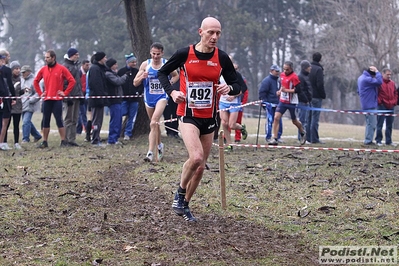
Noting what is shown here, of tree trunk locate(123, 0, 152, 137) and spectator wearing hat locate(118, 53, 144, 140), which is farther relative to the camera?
tree trunk locate(123, 0, 152, 137)

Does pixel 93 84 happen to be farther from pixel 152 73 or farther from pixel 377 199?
pixel 377 199

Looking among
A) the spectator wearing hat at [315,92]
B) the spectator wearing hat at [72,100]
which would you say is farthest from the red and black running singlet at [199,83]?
the spectator wearing hat at [315,92]

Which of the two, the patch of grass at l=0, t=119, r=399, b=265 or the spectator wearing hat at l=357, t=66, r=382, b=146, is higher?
the spectator wearing hat at l=357, t=66, r=382, b=146

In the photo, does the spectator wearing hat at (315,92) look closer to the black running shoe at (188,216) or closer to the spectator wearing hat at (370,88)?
the spectator wearing hat at (370,88)

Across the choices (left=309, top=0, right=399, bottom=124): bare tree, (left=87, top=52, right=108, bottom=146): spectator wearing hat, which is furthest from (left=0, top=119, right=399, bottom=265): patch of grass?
(left=309, top=0, right=399, bottom=124): bare tree

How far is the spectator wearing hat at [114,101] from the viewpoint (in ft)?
57.0

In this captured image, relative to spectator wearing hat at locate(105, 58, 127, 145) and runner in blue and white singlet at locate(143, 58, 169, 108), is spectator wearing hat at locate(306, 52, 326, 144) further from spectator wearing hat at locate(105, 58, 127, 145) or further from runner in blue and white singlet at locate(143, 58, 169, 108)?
runner in blue and white singlet at locate(143, 58, 169, 108)

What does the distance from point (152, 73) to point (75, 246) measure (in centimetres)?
673

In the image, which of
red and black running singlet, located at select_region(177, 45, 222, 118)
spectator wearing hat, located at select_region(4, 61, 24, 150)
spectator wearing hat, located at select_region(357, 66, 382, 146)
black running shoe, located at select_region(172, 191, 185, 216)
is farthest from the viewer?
spectator wearing hat, located at select_region(357, 66, 382, 146)

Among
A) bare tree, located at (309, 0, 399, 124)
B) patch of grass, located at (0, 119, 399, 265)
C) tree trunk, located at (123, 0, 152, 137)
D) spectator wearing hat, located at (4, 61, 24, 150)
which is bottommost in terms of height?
patch of grass, located at (0, 119, 399, 265)

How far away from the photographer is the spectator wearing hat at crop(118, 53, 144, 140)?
18.1 m

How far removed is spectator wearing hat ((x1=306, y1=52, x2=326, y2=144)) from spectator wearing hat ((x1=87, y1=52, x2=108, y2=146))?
562 cm

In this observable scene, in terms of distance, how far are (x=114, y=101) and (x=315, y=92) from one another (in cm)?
547

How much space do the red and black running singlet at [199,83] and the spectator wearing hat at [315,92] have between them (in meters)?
11.5
